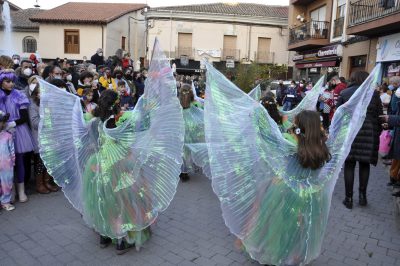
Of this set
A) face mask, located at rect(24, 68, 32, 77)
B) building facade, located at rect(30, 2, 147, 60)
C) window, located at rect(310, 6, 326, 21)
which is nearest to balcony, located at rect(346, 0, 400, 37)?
window, located at rect(310, 6, 326, 21)

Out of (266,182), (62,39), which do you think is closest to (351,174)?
(266,182)

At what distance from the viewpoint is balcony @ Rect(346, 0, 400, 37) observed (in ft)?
41.2

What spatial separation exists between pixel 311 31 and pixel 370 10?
20.8 ft

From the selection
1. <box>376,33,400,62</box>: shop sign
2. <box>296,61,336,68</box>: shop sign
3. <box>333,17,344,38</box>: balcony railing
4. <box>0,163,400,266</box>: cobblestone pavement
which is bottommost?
<box>0,163,400,266</box>: cobblestone pavement

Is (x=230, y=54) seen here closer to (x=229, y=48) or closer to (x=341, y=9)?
(x=229, y=48)

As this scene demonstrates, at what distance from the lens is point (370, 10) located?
14383 millimetres

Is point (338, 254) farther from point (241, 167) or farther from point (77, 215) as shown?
point (77, 215)

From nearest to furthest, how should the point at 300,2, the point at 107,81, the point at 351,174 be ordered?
the point at 351,174 → the point at 107,81 → the point at 300,2

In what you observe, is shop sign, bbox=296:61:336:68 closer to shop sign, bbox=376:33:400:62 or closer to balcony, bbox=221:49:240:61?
shop sign, bbox=376:33:400:62

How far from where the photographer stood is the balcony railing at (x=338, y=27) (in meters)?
18.1

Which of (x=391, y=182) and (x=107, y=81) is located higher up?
(x=107, y=81)

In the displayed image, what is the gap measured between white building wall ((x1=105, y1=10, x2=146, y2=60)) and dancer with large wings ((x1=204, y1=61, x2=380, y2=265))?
2766 centimetres

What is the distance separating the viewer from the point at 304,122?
9.46ft

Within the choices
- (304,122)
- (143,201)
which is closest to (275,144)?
(304,122)
